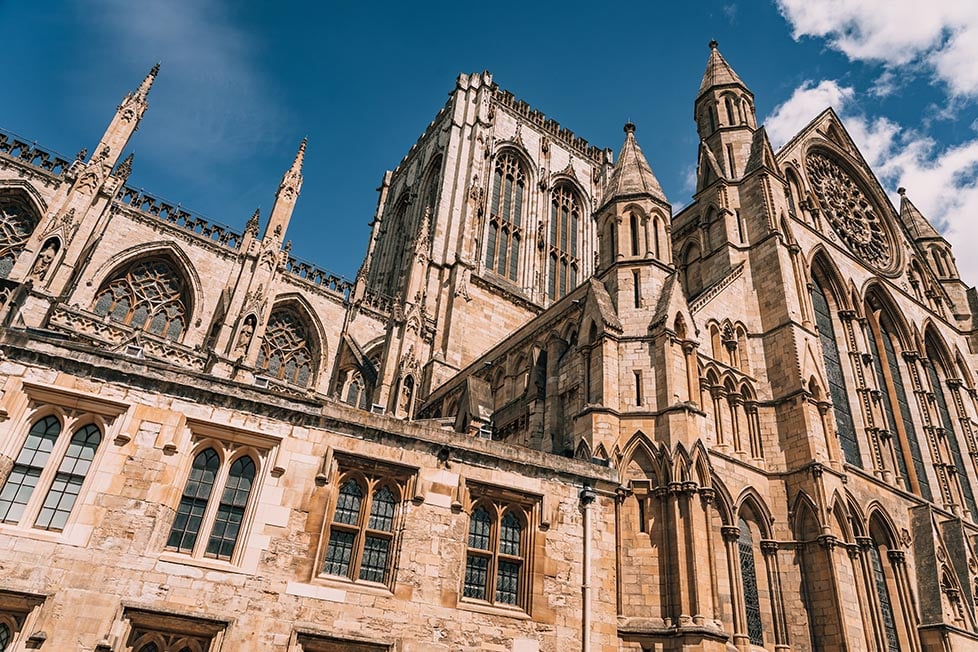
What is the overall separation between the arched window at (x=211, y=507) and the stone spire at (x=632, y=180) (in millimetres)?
14853

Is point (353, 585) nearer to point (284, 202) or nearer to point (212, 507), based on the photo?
point (212, 507)

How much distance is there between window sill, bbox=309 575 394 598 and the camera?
10.0m

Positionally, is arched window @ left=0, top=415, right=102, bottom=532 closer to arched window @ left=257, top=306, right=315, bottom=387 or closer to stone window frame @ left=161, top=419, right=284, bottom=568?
stone window frame @ left=161, top=419, right=284, bottom=568

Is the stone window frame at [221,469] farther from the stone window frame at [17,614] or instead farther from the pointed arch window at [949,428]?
the pointed arch window at [949,428]

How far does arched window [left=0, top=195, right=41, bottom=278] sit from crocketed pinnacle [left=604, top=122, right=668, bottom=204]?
21.0 meters

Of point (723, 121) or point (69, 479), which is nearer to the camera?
point (69, 479)

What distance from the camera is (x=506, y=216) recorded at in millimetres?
42844

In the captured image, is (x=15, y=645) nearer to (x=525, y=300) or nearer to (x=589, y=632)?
(x=589, y=632)

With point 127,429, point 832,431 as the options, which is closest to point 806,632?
point 832,431

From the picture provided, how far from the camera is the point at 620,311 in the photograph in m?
18.4

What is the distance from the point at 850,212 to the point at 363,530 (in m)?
29.4

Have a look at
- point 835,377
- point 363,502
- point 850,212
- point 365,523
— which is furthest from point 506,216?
point 365,523

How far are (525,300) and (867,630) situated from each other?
24.7 m

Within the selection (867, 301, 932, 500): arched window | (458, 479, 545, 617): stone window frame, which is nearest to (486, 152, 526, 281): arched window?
(867, 301, 932, 500): arched window
